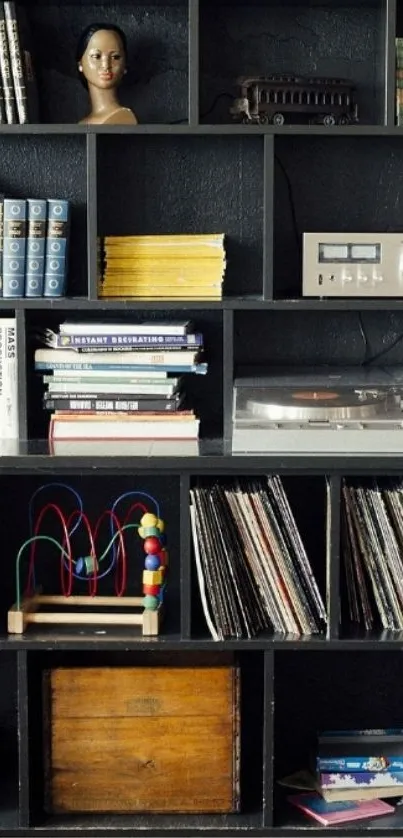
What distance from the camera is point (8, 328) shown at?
119 inches

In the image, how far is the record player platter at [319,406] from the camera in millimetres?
2826

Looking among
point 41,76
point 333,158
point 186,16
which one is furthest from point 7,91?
point 333,158

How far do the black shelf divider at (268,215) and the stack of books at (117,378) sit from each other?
0.19 meters

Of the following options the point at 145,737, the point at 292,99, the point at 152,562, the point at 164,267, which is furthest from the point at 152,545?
the point at 292,99

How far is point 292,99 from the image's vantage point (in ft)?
9.84

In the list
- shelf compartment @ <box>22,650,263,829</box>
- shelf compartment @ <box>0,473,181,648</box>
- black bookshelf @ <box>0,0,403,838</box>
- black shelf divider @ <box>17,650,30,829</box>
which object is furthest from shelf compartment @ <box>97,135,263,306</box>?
black shelf divider @ <box>17,650,30,829</box>

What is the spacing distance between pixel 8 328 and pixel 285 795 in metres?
1.14

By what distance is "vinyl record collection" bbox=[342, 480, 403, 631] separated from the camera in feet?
9.45

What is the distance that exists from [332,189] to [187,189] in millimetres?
318

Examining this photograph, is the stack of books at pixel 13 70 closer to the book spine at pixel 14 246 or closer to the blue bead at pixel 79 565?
the book spine at pixel 14 246

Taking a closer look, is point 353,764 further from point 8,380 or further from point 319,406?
point 8,380

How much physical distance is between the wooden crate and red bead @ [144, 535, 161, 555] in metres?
0.23

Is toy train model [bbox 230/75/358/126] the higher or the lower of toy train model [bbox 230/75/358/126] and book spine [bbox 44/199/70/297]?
the higher

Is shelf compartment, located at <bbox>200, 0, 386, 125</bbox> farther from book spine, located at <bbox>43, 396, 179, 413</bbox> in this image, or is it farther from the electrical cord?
book spine, located at <bbox>43, 396, 179, 413</bbox>
